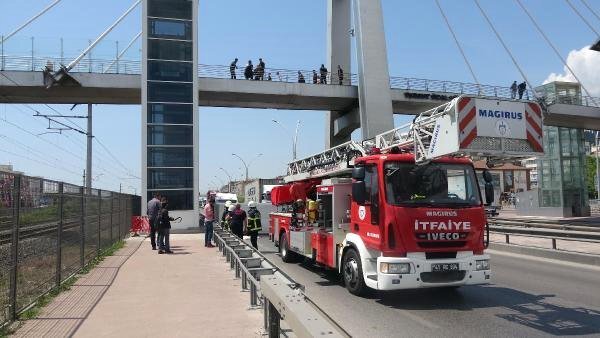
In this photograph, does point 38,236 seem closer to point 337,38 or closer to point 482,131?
point 482,131

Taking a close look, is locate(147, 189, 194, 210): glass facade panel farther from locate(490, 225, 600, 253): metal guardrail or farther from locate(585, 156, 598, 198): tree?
locate(585, 156, 598, 198): tree

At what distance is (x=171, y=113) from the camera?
2870cm

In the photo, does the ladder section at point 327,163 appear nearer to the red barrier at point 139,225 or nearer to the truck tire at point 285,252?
the truck tire at point 285,252

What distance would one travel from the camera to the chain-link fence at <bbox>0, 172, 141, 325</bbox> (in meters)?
6.55

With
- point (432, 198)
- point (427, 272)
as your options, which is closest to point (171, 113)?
point (432, 198)

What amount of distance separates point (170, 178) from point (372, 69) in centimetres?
1594

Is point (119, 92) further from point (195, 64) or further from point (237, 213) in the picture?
point (237, 213)

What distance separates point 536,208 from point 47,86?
37.4m

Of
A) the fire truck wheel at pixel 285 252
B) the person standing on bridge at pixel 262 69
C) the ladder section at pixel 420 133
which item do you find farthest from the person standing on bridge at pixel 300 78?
the ladder section at pixel 420 133

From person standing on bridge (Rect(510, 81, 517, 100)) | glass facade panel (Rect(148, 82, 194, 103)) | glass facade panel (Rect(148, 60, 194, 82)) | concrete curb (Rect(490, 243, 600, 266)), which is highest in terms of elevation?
person standing on bridge (Rect(510, 81, 517, 100))

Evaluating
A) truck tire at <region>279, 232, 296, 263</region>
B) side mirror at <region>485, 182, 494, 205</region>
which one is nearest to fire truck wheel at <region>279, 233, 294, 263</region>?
truck tire at <region>279, 232, 296, 263</region>

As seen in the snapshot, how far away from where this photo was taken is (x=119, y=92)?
3403cm

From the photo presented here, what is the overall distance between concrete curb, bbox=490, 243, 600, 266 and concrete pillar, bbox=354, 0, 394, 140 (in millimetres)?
18470

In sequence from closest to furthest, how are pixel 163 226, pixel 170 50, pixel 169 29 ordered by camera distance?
1. pixel 163 226
2. pixel 170 50
3. pixel 169 29
